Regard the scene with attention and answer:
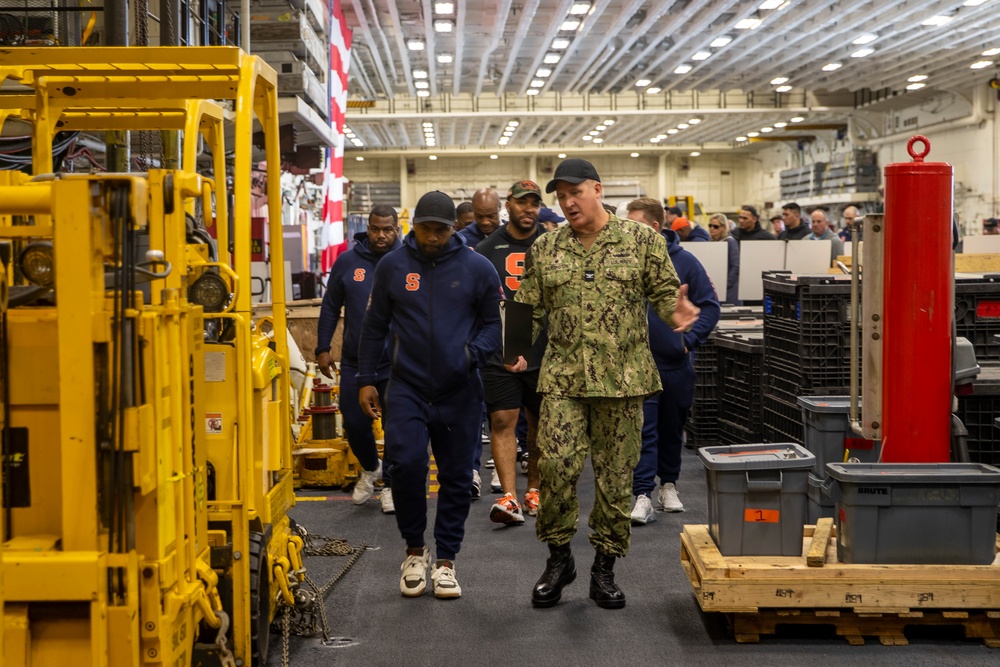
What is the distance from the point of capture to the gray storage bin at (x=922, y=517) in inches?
171

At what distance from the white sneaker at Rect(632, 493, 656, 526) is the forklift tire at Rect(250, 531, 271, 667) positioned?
2.86m

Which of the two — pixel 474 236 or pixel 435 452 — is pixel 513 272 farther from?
pixel 435 452

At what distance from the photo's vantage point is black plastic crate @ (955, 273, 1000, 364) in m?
6.34

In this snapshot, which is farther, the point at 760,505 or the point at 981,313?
the point at 981,313

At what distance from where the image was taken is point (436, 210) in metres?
5.00

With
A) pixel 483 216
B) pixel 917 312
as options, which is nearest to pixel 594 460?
pixel 917 312

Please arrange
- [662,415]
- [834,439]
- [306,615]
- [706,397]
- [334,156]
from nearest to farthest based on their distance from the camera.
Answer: [306,615] → [834,439] → [662,415] → [706,397] → [334,156]

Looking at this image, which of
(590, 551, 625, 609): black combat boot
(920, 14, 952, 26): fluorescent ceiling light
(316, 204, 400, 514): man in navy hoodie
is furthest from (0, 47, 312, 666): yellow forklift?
(920, 14, 952, 26): fluorescent ceiling light

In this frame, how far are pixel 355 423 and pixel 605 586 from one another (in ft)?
8.31

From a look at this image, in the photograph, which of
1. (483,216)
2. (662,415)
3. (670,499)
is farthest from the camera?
(483,216)

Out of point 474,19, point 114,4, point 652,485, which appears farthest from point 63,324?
point 474,19

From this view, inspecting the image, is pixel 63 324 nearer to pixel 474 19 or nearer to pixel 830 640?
pixel 830 640

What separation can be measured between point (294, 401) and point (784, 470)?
5519mm

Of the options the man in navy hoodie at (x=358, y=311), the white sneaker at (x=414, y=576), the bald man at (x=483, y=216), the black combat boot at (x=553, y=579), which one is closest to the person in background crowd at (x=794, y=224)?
the bald man at (x=483, y=216)
